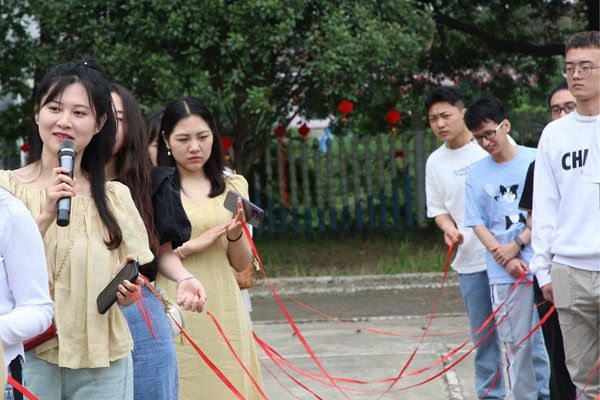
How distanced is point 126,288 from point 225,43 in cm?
681

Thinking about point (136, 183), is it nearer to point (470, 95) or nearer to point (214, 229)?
point (214, 229)

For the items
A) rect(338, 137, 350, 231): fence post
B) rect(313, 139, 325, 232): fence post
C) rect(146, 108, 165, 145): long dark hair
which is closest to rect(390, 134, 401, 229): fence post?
rect(338, 137, 350, 231): fence post

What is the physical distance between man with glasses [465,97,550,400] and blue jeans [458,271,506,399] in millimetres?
185

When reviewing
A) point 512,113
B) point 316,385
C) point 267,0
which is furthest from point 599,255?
point 512,113

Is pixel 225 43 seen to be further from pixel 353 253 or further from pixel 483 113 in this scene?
pixel 483 113

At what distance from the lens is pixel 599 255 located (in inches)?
134

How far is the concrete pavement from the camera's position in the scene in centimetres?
562

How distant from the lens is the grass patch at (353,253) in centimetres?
1063

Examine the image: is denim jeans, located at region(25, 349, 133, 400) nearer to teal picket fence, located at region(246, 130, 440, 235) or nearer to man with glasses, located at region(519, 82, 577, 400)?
man with glasses, located at region(519, 82, 577, 400)

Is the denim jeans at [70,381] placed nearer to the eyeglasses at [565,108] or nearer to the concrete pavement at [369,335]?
the concrete pavement at [369,335]

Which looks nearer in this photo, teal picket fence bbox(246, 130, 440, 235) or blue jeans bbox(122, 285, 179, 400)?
blue jeans bbox(122, 285, 179, 400)

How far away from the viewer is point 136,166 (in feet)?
10.4

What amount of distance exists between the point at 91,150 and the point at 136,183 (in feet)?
1.21

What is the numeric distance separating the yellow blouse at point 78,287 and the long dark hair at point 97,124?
44 millimetres
